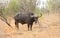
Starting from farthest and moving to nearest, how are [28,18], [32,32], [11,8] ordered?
[11,8] < [28,18] < [32,32]

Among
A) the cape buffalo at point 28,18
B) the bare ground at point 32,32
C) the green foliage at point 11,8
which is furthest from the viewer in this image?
the green foliage at point 11,8

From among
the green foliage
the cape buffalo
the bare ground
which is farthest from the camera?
the green foliage

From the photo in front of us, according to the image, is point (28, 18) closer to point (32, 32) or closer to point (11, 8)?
point (32, 32)

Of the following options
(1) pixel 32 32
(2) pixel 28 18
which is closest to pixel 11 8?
(2) pixel 28 18

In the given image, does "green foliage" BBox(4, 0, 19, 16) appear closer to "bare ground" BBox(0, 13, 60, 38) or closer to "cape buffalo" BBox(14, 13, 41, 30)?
"bare ground" BBox(0, 13, 60, 38)

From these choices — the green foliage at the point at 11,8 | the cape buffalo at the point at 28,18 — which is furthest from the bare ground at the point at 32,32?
the green foliage at the point at 11,8

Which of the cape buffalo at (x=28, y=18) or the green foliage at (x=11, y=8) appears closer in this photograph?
the cape buffalo at (x=28, y=18)

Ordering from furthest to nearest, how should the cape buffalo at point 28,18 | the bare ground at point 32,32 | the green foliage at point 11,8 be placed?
the green foliage at point 11,8 < the cape buffalo at point 28,18 < the bare ground at point 32,32

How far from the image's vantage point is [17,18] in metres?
17.0

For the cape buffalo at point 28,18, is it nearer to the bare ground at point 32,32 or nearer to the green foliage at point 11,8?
the bare ground at point 32,32

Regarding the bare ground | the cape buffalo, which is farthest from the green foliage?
the cape buffalo

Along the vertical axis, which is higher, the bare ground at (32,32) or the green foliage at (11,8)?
the green foliage at (11,8)

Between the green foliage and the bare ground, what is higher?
the green foliage

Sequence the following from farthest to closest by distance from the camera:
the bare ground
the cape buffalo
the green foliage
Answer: the green foliage < the cape buffalo < the bare ground
